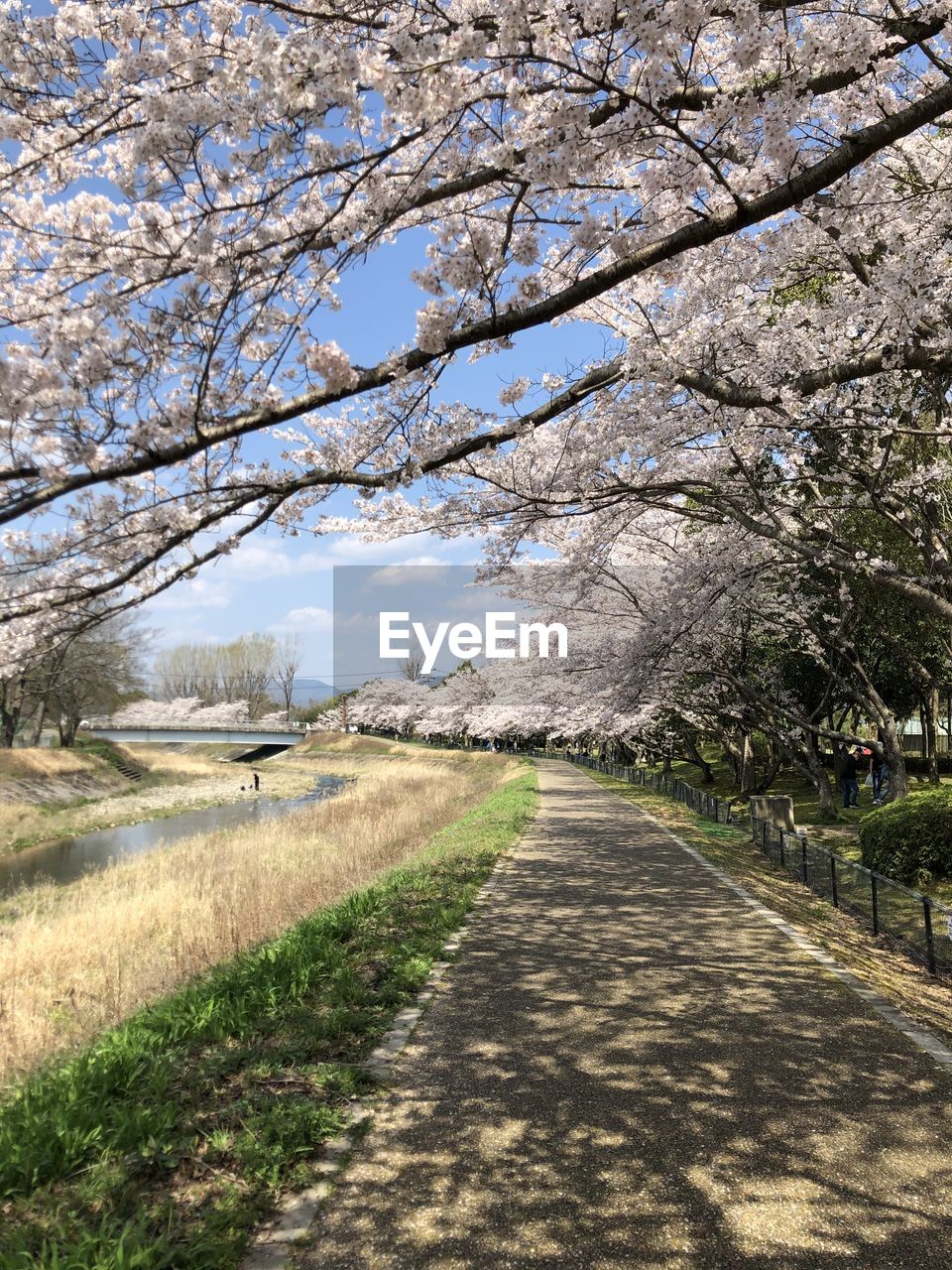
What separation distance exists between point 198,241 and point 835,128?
17.8ft

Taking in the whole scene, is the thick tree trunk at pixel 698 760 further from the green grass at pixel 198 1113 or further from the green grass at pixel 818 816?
the green grass at pixel 198 1113

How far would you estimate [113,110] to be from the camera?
4059 mm

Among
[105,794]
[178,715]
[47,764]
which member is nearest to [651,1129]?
[47,764]

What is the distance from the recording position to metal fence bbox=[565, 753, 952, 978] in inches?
277

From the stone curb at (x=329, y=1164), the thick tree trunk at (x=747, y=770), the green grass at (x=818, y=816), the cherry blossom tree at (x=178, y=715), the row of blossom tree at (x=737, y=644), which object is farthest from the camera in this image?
the cherry blossom tree at (x=178, y=715)

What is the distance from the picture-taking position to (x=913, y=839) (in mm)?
9945

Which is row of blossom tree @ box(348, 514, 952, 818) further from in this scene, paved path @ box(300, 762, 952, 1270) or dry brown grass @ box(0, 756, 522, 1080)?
dry brown grass @ box(0, 756, 522, 1080)

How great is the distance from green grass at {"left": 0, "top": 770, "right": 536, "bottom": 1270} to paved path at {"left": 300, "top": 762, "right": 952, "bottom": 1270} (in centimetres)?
36

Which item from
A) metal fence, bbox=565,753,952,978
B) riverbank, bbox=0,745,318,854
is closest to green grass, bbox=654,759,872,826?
metal fence, bbox=565,753,952,978

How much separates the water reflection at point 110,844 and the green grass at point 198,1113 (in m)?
15.6

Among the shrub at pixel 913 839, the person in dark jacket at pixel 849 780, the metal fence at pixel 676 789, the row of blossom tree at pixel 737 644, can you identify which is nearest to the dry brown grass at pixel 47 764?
the row of blossom tree at pixel 737 644

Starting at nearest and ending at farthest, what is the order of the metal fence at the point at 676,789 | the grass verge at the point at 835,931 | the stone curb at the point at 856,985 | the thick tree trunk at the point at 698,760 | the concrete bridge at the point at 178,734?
1. the stone curb at the point at 856,985
2. the grass verge at the point at 835,931
3. the metal fence at the point at 676,789
4. the thick tree trunk at the point at 698,760
5. the concrete bridge at the point at 178,734

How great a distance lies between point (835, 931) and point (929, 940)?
4.18 feet

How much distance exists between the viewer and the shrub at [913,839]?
9.70 metres
